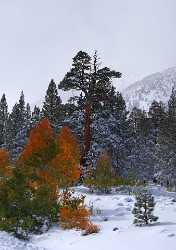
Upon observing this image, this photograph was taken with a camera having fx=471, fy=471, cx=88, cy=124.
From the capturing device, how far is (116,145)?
36312mm

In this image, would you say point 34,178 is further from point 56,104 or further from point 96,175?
point 56,104

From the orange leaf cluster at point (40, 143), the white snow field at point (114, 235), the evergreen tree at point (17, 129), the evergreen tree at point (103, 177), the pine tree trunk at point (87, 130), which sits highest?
the evergreen tree at point (17, 129)

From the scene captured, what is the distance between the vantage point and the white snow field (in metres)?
13.7

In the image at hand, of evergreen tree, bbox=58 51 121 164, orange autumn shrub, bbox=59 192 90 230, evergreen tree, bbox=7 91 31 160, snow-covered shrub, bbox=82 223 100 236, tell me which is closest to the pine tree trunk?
evergreen tree, bbox=58 51 121 164

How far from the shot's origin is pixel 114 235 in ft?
51.3

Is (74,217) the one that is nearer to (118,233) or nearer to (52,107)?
(118,233)

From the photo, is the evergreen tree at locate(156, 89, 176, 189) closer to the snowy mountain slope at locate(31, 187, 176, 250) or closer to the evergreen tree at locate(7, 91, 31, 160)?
the evergreen tree at locate(7, 91, 31, 160)

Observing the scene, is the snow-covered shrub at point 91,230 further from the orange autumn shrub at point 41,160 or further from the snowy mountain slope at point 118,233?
the orange autumn shrub at point 41,160

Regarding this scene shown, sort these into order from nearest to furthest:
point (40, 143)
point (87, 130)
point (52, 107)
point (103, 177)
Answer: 1. point (40, 143)
2. point (103, 177)
3. point (87, 130)
4. point (52, 107)

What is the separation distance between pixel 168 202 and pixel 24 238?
7759 mm

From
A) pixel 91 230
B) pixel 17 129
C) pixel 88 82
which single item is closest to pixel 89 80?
pixel 88 82

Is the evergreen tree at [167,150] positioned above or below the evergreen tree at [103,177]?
above

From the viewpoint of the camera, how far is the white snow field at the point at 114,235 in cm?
1374

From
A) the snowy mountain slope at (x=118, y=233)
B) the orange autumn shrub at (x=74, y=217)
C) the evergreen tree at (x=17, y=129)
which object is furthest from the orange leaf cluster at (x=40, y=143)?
the evergreen tree at (x=17, y=129)
